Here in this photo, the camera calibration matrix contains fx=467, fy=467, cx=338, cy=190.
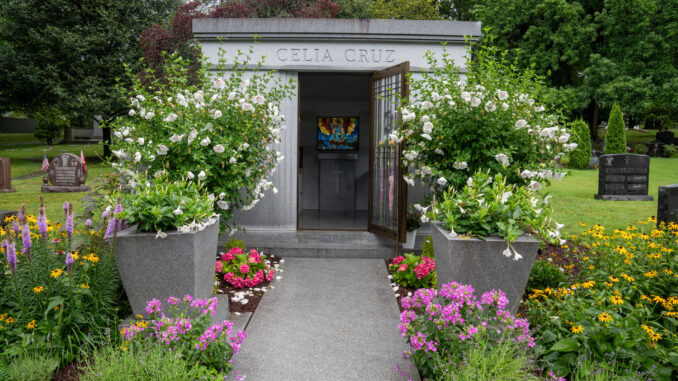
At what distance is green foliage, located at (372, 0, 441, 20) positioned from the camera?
22.8 meters

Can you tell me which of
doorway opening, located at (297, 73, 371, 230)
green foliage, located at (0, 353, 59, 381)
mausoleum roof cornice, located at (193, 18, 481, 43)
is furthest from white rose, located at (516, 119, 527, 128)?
doorway opening, located at (297, 73, 371, 230)

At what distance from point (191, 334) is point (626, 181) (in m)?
12.8

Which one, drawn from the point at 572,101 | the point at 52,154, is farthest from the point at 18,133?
the point at 572,101

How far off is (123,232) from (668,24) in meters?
25.9

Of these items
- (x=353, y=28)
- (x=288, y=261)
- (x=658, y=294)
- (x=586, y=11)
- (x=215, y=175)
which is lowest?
(x=288, y=261)

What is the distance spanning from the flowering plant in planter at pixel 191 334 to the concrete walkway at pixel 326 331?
0.29 metres

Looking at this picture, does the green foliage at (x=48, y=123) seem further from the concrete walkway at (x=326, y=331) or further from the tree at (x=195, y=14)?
the concrete walkway at (x=326, y=331)

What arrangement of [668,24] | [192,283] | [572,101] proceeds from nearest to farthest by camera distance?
1. [192,283]
2. [668,24]
3. [572,101]

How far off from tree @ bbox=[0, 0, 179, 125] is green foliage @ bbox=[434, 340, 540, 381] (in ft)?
61.8

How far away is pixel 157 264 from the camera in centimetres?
349

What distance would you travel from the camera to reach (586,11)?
81.4 ft

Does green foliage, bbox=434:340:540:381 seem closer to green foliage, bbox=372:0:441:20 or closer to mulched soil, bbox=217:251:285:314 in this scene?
mulched soil, bbox=217:251:285:314

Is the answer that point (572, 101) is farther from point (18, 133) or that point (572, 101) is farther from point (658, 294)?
point (18, 133)

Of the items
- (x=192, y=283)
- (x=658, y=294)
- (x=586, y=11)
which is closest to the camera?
(x=192, y=283)
